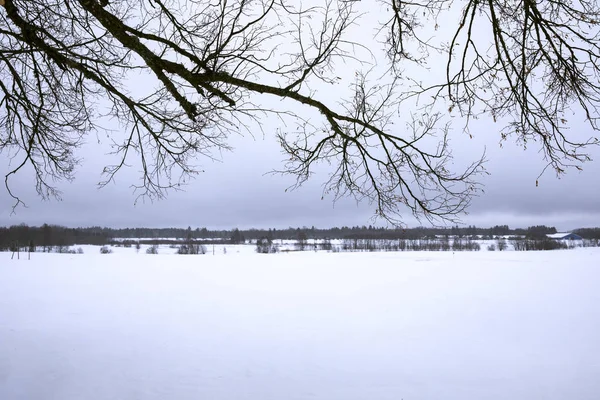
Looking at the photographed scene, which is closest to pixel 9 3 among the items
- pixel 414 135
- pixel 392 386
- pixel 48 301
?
pixel 414 135

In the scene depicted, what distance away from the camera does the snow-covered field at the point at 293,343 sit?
612 centimetres

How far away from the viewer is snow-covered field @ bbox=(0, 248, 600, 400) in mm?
6117

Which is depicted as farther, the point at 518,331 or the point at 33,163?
the point at 518,331

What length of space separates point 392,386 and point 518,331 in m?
6.41

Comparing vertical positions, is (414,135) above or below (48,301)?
above

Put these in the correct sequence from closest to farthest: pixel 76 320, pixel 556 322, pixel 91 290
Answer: pixel 76 320, pixel 556 322, pixel 91 290

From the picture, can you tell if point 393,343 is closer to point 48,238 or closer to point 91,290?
point 91,290

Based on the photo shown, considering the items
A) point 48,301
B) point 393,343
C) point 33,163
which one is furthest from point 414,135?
point 48,301

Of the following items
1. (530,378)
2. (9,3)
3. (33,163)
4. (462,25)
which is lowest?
(530,378)

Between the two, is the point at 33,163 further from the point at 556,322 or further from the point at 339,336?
the point at 556,322

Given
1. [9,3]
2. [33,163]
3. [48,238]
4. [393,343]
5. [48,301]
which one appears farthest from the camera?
[48,238]

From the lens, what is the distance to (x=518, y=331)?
11.1 metres

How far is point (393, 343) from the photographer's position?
9.27 m

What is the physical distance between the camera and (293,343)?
29.3 ft
